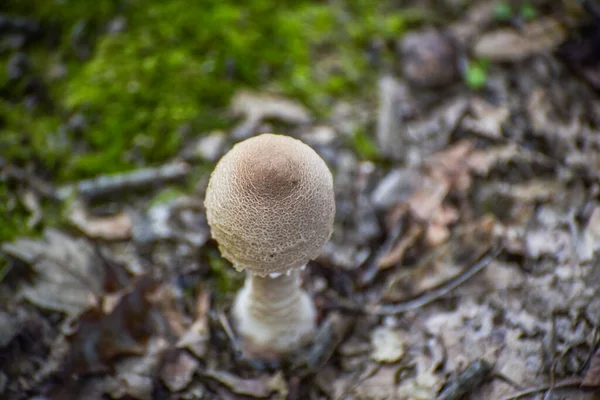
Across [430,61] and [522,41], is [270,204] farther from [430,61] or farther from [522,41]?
[522,41]

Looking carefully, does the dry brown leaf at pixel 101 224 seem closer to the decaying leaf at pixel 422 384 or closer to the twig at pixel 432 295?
the twig at pixel 432 295

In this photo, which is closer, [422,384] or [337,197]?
[422,384]

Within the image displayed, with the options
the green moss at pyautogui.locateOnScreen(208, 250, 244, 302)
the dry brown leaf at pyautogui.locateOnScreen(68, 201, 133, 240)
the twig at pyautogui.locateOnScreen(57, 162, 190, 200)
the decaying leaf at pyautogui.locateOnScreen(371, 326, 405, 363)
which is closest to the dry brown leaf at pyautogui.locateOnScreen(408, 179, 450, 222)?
the decaying leaf at pyautogui.locateOnScreen(371, 326, 405, 363)

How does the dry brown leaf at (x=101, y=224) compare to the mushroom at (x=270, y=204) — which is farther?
the dry brown leaf at (x=101, y=224)

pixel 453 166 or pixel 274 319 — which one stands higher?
pixel 453 166

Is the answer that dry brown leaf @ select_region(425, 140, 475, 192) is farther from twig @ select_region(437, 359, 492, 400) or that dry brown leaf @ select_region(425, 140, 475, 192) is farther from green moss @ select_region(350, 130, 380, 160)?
twig @ select_region(437, 359, 492, 400)

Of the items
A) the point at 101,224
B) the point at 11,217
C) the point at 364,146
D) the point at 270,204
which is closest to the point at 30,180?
the point at 11,217

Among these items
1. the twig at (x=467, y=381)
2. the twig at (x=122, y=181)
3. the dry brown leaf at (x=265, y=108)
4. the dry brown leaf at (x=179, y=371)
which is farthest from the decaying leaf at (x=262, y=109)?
the twig at (x=467, y=381)

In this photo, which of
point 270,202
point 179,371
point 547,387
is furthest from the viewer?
point 179,371

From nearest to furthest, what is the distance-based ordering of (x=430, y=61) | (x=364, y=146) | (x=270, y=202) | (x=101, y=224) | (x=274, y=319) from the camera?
1. (x=270, y=202)
2. (x=274, y=319)
3. (x=101, y=224)
4. (x=364, y=146)
5. (x=430, y=61)
